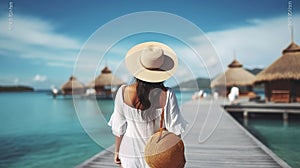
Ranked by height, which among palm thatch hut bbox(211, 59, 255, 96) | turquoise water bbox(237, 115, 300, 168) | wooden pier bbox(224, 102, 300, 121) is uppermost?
palm thatch hut bbox(211, 59, 255, 96)

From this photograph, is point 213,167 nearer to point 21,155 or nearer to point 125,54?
point 125,54

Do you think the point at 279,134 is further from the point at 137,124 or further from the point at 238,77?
the point at 238,77

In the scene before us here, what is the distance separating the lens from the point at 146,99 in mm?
950

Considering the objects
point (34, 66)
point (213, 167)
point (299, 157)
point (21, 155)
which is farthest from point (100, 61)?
point (34, 66)

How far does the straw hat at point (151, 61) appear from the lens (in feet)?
3.16

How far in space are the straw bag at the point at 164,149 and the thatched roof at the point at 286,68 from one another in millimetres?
9381

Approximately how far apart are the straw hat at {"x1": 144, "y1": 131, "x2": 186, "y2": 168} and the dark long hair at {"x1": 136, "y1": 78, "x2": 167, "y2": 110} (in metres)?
0.10

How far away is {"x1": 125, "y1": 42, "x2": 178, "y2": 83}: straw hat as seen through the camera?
0.96 meters

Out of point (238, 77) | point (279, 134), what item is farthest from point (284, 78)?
point (238, 77)

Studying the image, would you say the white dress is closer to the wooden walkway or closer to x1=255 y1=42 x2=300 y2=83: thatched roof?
the wooden walkway

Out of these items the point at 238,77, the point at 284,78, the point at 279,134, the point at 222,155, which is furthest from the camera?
the point at 238,77

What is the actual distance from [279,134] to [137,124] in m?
6.14

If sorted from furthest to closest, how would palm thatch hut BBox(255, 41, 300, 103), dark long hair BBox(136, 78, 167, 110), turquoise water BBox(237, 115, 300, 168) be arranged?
palm thatch hut BBox(255, 41, 300, 103) < turquoise water BBox(237, 115, 300, 168) < dark long hair BBox(136, 78, 167, 110)

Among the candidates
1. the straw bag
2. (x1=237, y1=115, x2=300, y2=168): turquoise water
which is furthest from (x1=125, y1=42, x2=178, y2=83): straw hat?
(x1=237, y1=115, x2=300, y2=168): turquoise water
